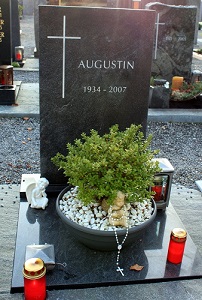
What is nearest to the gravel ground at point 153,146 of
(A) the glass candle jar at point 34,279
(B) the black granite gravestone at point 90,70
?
(B) the black granite gravestone at point 90,70

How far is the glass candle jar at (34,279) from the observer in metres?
2.32

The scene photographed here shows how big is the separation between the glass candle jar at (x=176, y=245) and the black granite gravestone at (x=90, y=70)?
1.27 meters

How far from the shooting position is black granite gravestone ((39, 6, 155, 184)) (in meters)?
3.29

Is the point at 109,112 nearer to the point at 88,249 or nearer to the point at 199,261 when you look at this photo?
the point at 88,249

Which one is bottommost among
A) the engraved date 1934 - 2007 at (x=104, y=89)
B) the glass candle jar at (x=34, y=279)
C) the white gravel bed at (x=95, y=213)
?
the glass candle jar at (x=34, y=279)

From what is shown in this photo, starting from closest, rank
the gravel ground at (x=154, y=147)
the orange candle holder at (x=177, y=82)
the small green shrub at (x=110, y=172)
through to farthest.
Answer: the small green shrub at (x=110, y=172) → the gravel ground at (x=154, y=147) → the orange candle holder at (x=177, y=82)

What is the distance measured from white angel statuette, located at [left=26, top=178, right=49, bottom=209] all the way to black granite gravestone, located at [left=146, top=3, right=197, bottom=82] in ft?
17.2

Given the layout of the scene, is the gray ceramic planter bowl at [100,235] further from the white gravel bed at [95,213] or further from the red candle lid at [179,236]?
the red candle lid at [179,236]

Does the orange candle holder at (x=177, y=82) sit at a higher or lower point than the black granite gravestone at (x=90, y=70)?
lower

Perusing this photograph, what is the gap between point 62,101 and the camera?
3488 mm

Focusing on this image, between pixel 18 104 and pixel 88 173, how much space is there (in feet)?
15.5

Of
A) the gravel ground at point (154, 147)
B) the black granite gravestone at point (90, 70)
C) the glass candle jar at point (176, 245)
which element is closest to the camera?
the glass candle jar at point (176, 245)

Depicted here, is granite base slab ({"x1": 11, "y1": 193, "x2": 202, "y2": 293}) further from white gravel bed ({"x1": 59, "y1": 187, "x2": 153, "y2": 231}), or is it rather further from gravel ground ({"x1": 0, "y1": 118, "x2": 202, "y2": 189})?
gravel ground ({"x1": 0, "y1": 118, "x2": 202, "y2": 189})

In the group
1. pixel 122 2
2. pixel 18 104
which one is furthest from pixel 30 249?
pixel 122 2
